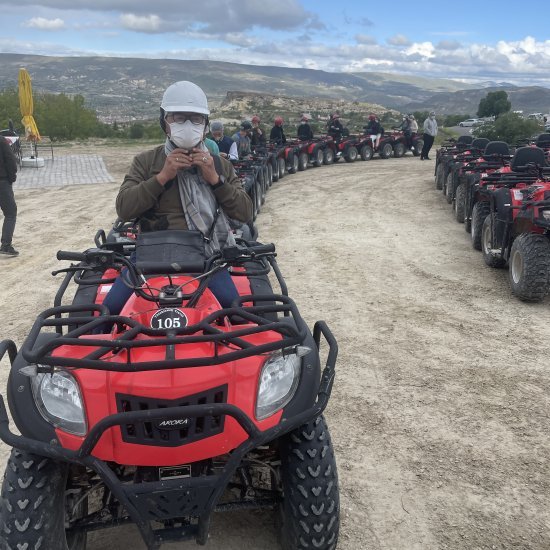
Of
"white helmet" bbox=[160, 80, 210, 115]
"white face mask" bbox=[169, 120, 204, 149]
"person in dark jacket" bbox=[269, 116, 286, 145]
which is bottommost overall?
"person in dark jacket" bbox=[269, 116, 286, 145]

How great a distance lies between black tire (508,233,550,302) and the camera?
5.70 m

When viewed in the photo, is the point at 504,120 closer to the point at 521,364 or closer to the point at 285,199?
the point at 285,199

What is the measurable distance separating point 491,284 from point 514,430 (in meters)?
3.18

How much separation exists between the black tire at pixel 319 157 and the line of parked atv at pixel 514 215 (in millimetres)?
8651

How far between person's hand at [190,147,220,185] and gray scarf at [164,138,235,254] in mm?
87

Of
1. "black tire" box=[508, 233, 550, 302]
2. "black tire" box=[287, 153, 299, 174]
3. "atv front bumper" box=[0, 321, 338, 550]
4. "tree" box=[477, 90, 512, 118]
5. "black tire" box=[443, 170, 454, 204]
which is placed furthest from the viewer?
"tree" box=[477, 90, 512, 118]

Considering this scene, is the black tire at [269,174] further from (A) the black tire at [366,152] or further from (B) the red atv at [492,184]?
(A) the black tire at [366,152]

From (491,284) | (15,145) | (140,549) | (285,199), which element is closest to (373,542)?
(140,549)

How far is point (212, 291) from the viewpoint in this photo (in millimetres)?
2916

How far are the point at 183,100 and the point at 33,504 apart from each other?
2039mm

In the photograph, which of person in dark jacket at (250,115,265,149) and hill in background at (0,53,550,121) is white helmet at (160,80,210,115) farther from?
hill in background at (0,53,550,121)

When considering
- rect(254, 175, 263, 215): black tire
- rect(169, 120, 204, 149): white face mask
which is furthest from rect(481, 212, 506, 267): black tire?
rect(169, 120, 204, 149): white face mask

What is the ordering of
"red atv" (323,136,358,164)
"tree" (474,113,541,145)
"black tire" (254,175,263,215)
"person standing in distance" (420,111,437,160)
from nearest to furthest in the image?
"black tire" (254,175,263,215)
"red atv" (323,136,358,164)
"person standing in distance" (420,111,437,160)
"tree" (474,113,541,145)

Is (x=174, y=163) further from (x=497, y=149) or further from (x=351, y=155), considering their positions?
(x=351, y=155)
